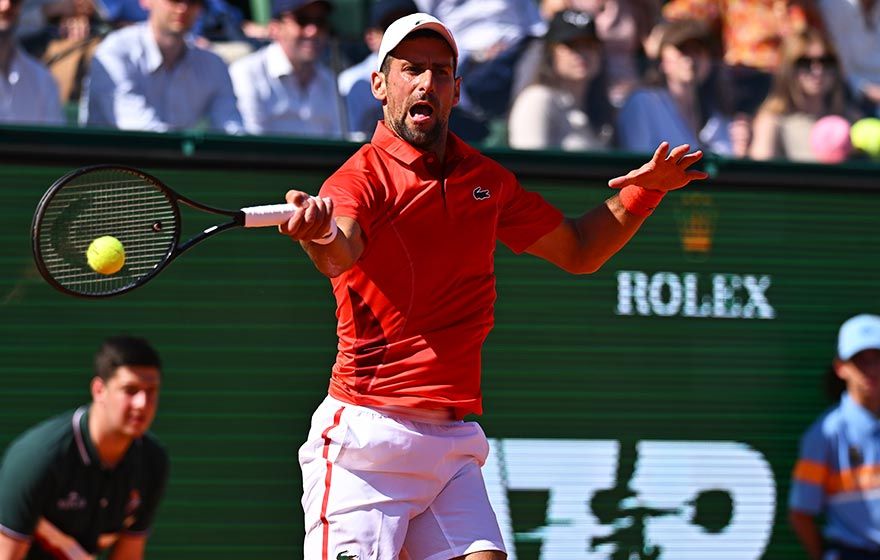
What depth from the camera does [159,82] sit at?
664 cm

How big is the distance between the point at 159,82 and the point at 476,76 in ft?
4.94

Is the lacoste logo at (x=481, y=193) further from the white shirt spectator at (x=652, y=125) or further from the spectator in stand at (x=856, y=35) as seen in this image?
the spectator in stand at (x=856, y=35)

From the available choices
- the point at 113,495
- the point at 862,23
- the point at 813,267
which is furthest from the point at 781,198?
the point at 113,495

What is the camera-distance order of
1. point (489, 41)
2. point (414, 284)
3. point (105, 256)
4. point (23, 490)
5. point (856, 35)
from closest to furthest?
point (105, 256)
point (414, 284)
point (23, 490)
point (489, 41)
point (856, 35)

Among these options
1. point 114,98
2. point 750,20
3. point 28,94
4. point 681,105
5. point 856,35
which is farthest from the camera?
point 856,35

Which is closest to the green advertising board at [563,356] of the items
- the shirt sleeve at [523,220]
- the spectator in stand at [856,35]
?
the spectator in stand at [856,35]

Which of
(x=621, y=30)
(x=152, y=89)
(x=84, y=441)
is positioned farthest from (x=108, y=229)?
(x=621, y=30)

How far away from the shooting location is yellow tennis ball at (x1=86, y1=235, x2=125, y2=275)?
3.97m

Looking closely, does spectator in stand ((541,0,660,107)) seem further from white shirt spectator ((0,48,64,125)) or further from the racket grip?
the racket grip

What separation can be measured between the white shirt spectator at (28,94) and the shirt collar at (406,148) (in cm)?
259

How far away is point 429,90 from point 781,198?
3.67m

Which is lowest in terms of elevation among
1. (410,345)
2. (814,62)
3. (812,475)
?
(812,475)

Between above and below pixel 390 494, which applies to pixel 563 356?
above

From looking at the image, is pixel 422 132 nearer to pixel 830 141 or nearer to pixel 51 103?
pixel 51 103
